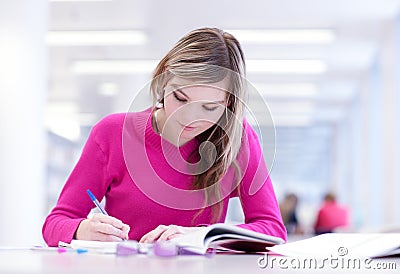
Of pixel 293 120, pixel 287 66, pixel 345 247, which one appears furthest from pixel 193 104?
→ pixel 293 120

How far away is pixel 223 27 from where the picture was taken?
5.64m

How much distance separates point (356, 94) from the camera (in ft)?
30.6

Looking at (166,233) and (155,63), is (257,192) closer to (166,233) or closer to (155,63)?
(166,233)

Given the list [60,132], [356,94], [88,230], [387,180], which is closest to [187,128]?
[88,230]

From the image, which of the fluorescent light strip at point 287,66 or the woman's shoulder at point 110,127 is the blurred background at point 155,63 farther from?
the woman's shoulder at point 110,127

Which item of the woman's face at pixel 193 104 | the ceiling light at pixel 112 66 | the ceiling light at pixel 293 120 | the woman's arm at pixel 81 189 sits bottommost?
the ceiling light at pixel 293 120

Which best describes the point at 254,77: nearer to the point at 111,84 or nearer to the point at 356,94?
the point at 111,84

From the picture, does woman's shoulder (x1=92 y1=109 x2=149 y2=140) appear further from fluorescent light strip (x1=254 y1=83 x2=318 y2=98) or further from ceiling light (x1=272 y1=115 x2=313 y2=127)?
ceiling light (x1=272 y1=115 x2=313 y2=127)

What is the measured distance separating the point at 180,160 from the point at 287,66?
5843 mm

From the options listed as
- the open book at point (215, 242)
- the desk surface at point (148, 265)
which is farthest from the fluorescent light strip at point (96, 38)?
the desk surface at point (148, 265)

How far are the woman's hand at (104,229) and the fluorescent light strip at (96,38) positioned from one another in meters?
5.05

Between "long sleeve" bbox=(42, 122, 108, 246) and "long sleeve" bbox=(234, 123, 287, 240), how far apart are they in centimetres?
28

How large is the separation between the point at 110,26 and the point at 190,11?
→ 78 cm

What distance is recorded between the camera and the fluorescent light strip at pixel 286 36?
5.96m
